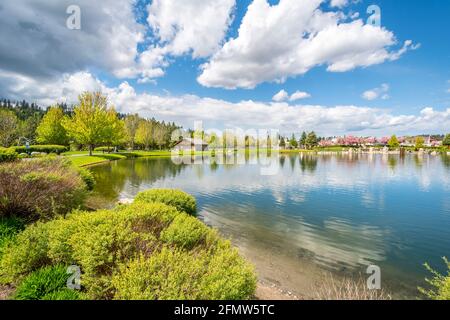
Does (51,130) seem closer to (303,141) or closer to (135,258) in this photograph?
(135,258)

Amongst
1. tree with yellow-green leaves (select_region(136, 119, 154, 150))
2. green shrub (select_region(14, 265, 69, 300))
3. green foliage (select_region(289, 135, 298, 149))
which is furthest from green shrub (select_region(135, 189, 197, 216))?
green foliage (select_region(289, 135, 298, 149))

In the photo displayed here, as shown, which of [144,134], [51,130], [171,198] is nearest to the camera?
[171,198]

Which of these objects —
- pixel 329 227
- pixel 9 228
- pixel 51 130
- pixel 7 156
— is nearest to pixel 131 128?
pixel 51 130

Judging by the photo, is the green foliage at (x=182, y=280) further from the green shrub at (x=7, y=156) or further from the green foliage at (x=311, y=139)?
the green foliage at (x=311, y=139)

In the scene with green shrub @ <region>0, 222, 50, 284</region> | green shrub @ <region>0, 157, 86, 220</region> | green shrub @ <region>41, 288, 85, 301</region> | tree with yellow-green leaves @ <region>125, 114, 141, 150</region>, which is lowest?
green shrub @ <region>41, 288, 85, 301</region>

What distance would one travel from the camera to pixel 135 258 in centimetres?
451

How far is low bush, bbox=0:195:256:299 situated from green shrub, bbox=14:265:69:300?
0.27m

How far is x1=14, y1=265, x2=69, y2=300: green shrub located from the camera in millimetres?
4199

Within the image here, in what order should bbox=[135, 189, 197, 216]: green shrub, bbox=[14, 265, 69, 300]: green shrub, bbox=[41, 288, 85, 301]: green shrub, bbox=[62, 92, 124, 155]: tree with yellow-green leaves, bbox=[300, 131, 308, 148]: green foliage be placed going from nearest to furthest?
bbox=[41, 288, 85, 301]: green shrub, bbox=[14, 265, 69, 300]: green shrub, bbox=[135, 189, 197, 216]: green shrub, bbox=[62, 92, 124, 155]: tree with yellow-green leaves, bbox=[300, 131, 308, 148]: green foliage

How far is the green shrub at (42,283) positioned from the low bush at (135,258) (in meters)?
0.27

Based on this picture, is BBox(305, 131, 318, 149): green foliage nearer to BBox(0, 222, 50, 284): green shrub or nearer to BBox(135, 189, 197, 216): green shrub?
BBox(135, 189, 197, 216): green shrub

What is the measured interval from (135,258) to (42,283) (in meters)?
1.86

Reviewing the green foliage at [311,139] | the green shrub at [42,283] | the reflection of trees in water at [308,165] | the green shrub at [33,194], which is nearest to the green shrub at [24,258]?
the green shrub at [42,283]

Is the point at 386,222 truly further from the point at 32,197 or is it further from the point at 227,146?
the point at 227,146
